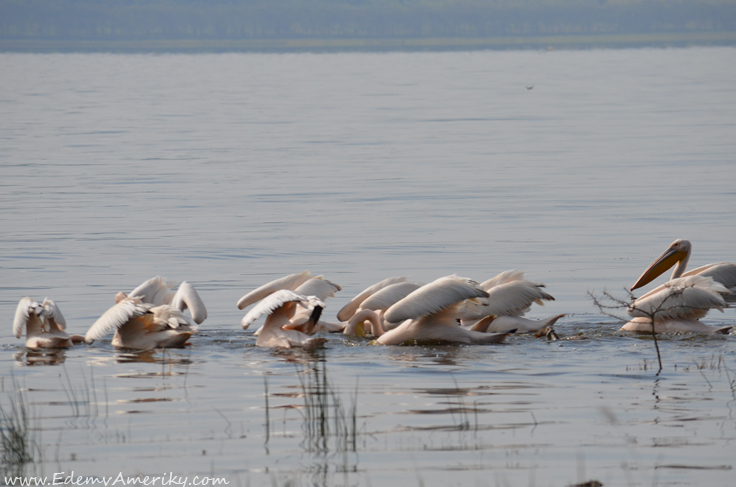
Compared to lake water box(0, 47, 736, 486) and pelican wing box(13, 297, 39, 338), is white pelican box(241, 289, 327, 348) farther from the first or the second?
pelican wing box(13, 297, 39, 338)

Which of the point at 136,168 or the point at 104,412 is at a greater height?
the point at 136,168

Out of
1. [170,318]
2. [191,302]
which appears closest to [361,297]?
[191,302]

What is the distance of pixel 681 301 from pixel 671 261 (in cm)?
217

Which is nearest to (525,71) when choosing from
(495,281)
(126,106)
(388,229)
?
(126,106)

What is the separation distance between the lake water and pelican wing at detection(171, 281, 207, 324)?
255 mm

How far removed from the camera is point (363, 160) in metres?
23.1

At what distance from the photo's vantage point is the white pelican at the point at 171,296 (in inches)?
338

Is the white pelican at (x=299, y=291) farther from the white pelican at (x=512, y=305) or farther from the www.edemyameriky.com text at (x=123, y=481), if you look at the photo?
the www.edemyameriky.com text at (x=123, y=481)

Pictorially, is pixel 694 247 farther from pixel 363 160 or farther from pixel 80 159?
pixel 80 159

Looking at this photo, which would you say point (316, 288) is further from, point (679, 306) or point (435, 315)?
point (679, 306)

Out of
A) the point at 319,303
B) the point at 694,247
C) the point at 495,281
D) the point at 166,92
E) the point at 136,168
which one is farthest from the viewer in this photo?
the point at 166,92

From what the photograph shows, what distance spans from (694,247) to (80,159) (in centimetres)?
1474

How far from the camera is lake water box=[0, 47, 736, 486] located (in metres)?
5.79

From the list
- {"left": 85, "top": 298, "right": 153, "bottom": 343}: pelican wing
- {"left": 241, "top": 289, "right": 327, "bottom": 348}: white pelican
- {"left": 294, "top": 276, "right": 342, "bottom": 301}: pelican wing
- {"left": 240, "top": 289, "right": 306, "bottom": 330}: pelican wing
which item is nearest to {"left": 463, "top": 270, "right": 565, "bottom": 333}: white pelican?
{"left": 294, "top": 276, "right": 342, "bottom": 301}: pelican wing
